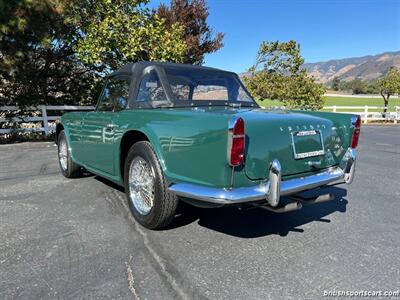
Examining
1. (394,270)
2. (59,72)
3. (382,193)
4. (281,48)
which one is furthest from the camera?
(281,48)

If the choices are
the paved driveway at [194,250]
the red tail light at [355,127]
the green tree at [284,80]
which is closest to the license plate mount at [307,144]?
the red tail light at [355,127]

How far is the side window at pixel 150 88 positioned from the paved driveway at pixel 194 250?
1.35m

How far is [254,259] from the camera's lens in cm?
308

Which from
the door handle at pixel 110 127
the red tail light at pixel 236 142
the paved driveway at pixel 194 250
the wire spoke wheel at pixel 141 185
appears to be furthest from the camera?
the door handle at pixel 110 127

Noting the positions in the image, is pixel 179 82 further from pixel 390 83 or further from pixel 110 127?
pixel 390 83

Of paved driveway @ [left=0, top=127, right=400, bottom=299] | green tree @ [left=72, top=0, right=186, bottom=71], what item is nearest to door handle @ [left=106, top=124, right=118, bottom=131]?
paved driveway @ [left=0, top=127, right=400, bottom=299]

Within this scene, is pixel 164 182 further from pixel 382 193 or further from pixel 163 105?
pixel 382 193

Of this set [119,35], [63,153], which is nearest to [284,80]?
[119,35]

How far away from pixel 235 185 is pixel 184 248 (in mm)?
795

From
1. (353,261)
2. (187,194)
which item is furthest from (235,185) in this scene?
(353,261)

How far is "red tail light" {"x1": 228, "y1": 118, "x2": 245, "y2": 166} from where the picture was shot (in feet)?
9.36

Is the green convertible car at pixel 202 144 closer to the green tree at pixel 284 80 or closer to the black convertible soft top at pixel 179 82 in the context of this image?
the black convertible soft top at pixel 179 82

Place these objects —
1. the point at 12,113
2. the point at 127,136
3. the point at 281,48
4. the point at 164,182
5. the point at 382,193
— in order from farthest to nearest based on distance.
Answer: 1. the point at 281,48
2. the point at 12,113
3. the point at 382,193
4. the point at 127,136
5. the point at 164,182

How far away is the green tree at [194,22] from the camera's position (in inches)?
759
